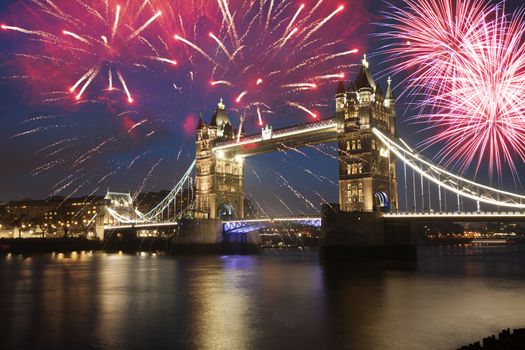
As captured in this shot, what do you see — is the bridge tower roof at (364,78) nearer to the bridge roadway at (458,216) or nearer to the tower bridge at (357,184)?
the tower bridge at (357,184)

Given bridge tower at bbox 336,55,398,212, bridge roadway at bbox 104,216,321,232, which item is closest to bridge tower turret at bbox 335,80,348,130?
bridge tower at bbox 336,55,398,212

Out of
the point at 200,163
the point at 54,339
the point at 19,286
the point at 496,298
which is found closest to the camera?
the point at 54,339

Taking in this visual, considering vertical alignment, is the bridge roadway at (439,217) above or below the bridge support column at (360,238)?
above

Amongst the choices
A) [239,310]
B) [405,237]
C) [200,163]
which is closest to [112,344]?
[239,310]

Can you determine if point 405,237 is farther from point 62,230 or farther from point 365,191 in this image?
point 62,230

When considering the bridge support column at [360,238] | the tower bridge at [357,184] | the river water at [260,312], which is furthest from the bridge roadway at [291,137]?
the river water at [260,312]

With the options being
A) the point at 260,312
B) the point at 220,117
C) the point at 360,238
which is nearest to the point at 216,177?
the point at 220,117

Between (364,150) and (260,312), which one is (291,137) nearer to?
(364,150)

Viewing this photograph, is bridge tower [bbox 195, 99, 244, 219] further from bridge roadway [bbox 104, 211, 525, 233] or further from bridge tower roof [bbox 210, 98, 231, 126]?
bridge roadway [bbox 104, 211, 525, 233]
